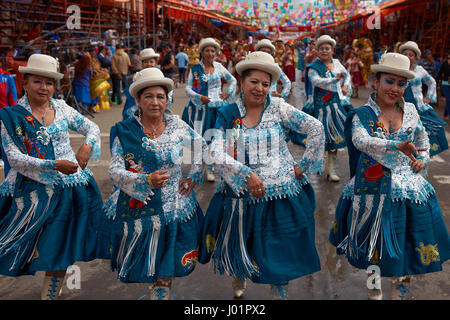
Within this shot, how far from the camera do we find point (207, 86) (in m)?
7.12

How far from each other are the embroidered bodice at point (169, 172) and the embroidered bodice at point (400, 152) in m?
1.14

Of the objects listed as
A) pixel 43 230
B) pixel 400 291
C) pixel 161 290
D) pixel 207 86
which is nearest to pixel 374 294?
pixel 400 291

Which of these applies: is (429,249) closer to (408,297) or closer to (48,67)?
(408,297)

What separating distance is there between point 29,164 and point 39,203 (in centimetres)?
35

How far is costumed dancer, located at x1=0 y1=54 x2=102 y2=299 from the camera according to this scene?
355 centimetres

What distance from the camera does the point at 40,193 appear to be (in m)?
3.65

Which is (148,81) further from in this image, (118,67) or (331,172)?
(118,67)

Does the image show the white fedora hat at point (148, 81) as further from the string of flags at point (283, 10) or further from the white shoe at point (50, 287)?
the string of flags at point (283, 10)

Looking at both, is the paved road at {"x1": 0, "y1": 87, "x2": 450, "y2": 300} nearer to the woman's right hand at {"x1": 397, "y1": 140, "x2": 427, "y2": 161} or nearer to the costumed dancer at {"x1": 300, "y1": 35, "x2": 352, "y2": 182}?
the woman's right hand at {"x1": 397, "y1": 140, "x2": 427, "y2": 161}

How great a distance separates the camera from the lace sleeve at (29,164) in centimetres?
345

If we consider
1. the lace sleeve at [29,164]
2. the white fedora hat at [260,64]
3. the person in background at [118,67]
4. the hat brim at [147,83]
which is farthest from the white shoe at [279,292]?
the person in background at [118,67]

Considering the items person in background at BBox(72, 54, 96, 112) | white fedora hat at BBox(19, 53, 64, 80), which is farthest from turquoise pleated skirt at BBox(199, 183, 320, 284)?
person in background at BBox(72, 54, 96, 112)

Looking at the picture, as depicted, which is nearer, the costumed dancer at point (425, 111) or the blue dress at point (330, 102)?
the costumed dancer at point (425, 111)

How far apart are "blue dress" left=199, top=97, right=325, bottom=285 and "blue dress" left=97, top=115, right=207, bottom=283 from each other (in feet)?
0.77
